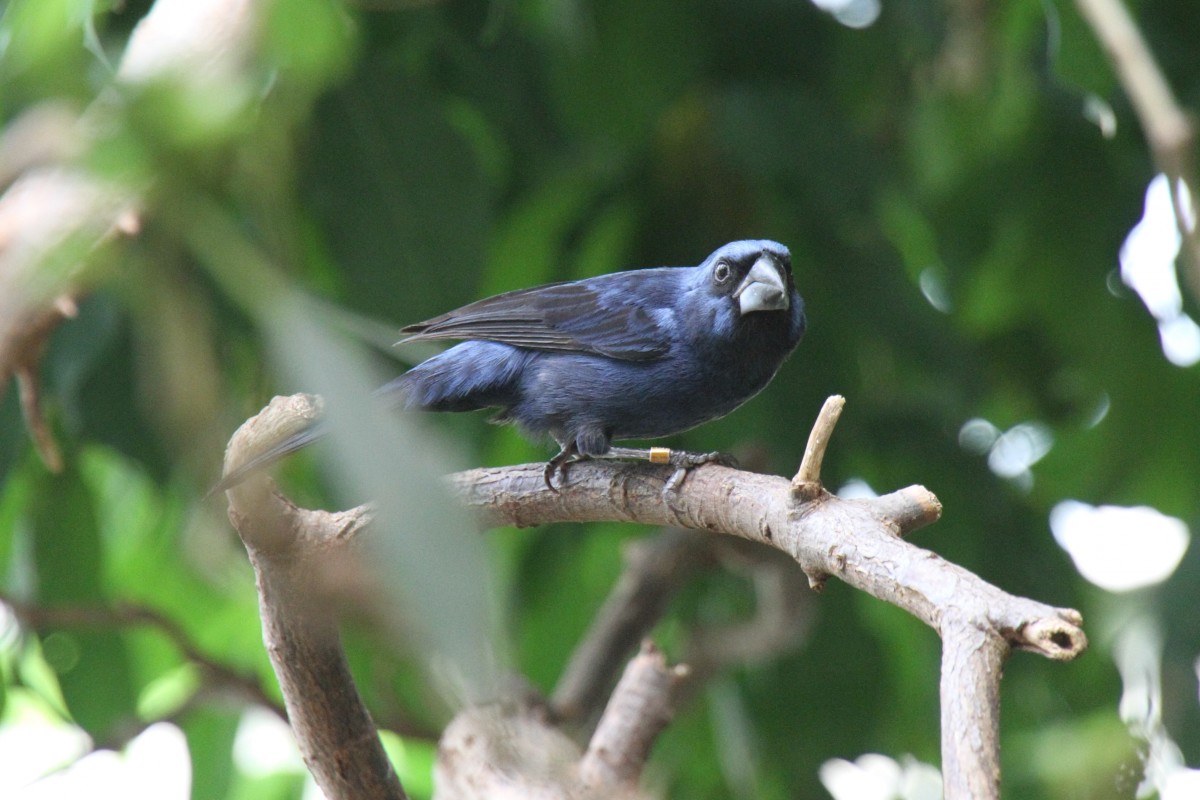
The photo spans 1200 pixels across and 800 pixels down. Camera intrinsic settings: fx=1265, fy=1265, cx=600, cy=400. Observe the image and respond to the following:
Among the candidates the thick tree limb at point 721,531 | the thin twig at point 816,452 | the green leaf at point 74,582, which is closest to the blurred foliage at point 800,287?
the green leaf at point 74,582

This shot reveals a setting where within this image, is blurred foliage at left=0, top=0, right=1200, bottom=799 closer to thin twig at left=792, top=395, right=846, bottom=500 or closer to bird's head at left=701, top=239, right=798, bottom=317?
bird's head at left=701, top=239, right=798, bottom=317

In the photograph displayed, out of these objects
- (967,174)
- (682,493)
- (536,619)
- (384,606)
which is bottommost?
(536,619)

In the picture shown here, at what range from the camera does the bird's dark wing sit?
3.30 m

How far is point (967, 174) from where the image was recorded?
A: 14.5ft

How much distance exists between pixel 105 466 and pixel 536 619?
1.66 meters

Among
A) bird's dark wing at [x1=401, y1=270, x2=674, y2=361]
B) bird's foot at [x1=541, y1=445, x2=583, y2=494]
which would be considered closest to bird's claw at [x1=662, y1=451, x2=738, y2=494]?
bird's foot at [x1=541, y1=445, x2=583, y2=494]

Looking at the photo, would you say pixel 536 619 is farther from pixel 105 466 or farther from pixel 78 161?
pixel 78 161

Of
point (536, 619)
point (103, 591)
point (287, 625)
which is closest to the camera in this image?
point (287, 625)

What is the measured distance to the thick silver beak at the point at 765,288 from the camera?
297 centimetres

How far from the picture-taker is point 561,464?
293 cm

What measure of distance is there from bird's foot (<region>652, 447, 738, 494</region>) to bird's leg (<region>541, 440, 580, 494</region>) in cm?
22

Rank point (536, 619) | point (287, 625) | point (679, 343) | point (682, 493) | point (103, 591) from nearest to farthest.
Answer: point (287, 625) < point (682, 493) < point (679, 343) < point (103, 591) < point (536, 619)

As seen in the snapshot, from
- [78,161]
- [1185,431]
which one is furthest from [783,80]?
[78,161]

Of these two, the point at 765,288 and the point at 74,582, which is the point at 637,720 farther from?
the point at 74,582
